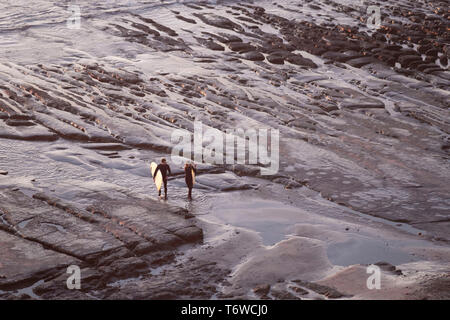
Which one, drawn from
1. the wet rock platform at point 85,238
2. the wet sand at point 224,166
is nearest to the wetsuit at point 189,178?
the wet sand at point 224,166

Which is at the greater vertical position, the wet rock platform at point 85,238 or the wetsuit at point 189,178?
the wetsuit at point 189,178

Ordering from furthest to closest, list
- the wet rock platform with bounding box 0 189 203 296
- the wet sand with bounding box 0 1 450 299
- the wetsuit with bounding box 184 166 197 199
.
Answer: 1. the wetsuit with bounding box 184 166 197 199
2. the wet sand with bounding box 0 1 450 299
3. the wet rock platform with bounding box 0 189 203 296

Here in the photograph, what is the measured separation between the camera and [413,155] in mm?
18797

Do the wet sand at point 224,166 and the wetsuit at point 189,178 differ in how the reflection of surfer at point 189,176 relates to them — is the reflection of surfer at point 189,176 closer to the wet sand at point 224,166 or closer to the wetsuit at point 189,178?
the wetsuit at point 189,178

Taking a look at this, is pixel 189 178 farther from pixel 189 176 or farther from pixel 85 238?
pixel 85 238

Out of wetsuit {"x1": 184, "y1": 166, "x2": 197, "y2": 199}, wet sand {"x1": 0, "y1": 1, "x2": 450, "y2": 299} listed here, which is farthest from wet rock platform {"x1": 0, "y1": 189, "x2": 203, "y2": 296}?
wetsuit {"x1": 184, "y1": 166, "x2": 197, "y2": 199}

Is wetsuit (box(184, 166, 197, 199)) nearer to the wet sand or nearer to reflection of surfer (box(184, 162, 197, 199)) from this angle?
reflection of surfer (box(184, 162, 197, 199))

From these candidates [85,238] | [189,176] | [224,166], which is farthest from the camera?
[224,166]

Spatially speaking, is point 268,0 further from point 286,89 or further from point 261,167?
point 261,167

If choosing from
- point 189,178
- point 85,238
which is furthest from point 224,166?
point 85,238

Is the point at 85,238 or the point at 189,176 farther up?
the point at 189,176

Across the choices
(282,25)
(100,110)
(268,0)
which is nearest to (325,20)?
(282,25)
